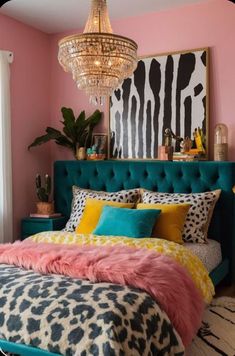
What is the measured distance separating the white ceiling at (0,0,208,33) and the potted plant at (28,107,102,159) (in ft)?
3.04

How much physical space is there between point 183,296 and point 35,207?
2.58 meters

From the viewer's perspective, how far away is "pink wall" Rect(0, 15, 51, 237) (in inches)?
162

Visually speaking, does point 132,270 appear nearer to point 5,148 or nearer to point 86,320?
point 86,320

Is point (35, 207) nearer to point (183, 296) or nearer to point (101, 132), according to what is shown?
point (101, 132)

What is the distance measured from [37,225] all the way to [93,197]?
71 cm

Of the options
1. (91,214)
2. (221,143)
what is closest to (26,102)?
(91,214)

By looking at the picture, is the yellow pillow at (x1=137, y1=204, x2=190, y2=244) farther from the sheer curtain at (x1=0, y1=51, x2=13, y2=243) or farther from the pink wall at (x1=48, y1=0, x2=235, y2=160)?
the sheer curtain at (x1=0, y1=51, x2=13, y2=243)

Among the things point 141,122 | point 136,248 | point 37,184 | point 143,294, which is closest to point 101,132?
point 141,122

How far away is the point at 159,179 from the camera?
3875 mm

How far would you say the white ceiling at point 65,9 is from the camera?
3684mm

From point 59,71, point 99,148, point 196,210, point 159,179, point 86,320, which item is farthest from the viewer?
point 59,71

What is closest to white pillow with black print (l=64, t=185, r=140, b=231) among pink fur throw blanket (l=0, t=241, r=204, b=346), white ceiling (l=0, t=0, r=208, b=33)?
pink fur throw blanket (l=0, t=241, r=204, b=346)

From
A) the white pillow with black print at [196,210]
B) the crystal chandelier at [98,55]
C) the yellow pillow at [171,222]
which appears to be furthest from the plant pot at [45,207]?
the crystal chandelier at [98,55]

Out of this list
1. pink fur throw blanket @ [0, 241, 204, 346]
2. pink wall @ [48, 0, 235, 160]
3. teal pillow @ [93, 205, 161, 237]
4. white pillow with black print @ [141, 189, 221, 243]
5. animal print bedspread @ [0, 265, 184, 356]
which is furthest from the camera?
pink wall @ [48, 0, 235, 160]
